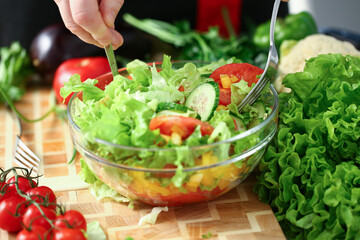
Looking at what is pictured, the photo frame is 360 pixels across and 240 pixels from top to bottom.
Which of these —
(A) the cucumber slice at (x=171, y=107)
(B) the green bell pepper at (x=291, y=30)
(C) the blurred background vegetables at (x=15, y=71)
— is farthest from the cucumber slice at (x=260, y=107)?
(C) the blurred background vegetables at (x=15, y=71)

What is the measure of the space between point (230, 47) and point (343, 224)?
1.53m

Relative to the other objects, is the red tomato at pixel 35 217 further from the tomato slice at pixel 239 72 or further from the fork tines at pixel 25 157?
the tomato slice at pixel 239 72

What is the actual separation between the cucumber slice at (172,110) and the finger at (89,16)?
34cm

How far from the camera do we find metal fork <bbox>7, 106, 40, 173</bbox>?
193cm

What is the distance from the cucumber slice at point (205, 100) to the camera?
156 centimetres

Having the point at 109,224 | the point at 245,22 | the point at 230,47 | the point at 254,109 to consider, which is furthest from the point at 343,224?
the point at 245,22

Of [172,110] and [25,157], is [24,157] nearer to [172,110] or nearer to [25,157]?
[25,157]

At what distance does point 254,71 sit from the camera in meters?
1.80

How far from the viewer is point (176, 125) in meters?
1.42

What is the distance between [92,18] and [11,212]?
677 millimetres

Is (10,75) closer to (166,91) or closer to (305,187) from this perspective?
(166,91)

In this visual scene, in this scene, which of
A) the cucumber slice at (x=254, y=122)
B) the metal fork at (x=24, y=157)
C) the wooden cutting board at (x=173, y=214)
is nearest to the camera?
the wooden cutting board at (x=173, y=214)

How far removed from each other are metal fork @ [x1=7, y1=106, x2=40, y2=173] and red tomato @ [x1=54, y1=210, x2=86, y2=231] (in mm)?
551

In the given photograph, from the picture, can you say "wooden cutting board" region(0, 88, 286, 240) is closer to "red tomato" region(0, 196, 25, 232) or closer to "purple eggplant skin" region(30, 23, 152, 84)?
"red tomato" region(0, 196, 25, 232)
